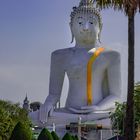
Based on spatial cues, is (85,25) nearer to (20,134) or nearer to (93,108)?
(93,108)

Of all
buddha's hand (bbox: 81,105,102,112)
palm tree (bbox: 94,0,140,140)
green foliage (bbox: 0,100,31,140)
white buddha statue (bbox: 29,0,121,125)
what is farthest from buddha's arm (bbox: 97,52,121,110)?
palm tree (bbox: 94,0,140,140)

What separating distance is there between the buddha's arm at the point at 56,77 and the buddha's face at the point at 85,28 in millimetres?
2299

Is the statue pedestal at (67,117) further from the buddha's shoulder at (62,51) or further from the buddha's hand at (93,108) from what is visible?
the buddha's shoulder at (62,51)

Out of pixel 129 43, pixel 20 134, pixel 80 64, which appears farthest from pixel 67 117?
pixel 129 43

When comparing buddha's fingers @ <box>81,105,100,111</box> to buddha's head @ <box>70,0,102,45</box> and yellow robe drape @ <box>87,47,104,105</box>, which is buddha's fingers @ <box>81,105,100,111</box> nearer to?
yellow robe drape @ <box>87,47,104,105</box>

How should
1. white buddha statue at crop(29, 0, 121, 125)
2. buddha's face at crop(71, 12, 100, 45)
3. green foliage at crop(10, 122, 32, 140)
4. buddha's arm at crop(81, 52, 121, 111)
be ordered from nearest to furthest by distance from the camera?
1. green foliage at crop(10, 122, 32, 140)
2. buddha's arm at crop(81, 52, 121, 111)
3. white buddha statue at crop(29, 0, 121, 125)
4. buddha's face at crop(71, 12, 100, 45)

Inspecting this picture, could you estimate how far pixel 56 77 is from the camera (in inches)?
1629

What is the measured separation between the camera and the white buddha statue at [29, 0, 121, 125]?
39.5 meters

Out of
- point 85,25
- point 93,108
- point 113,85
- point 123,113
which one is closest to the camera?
point 123,113

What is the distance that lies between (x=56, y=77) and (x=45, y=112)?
3.21 m

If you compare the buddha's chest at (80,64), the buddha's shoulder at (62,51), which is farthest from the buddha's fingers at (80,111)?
the buddha's shoulder at (62,51)

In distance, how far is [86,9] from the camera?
4231 centimetres

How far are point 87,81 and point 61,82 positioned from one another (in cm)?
245

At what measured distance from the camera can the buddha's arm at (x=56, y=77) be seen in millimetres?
41312
